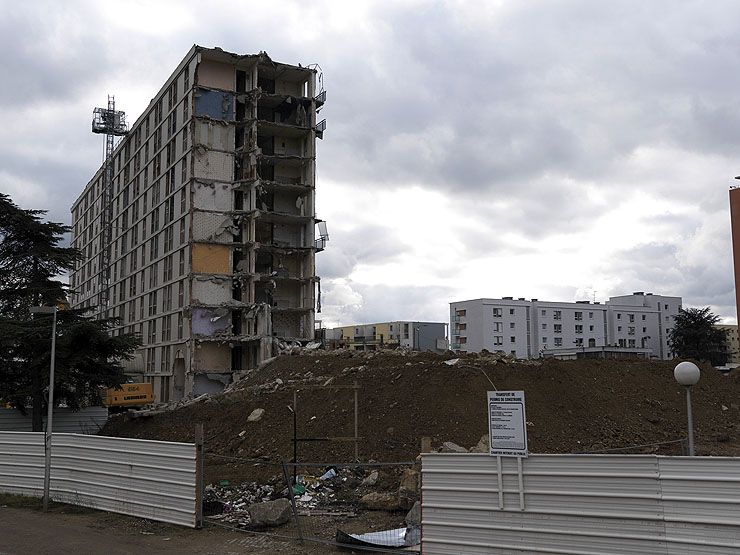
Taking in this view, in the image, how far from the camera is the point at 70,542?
40.2 feet

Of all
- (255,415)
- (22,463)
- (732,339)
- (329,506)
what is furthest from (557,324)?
(22,463)

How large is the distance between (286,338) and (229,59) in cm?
2175

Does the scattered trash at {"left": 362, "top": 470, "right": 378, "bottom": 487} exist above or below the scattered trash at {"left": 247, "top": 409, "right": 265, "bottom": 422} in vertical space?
below

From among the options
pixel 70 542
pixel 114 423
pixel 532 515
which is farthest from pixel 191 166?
pixel 532 515

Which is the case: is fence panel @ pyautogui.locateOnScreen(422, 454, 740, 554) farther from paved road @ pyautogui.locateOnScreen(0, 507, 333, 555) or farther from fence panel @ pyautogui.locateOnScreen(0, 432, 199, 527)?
fence panel @ pyautogui.locateOnScreen(0, 432, 199, 527)

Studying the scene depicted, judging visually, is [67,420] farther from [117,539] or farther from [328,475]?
[117,539]

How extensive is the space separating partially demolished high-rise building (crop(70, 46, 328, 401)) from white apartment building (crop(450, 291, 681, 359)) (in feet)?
175

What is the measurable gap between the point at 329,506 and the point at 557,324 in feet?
312

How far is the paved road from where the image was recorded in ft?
37.6

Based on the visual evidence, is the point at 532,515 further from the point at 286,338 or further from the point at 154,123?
the point at 154,123

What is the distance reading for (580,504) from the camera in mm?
8859

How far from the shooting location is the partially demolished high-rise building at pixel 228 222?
4947cm

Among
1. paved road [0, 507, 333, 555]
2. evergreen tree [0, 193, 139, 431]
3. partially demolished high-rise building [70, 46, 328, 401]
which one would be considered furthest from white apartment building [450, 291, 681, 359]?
paved road [0, 507, 333, 555]

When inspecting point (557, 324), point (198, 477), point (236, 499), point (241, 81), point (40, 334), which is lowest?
point (236, 499)
